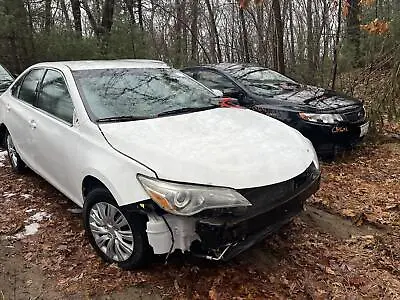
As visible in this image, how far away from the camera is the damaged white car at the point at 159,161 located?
2504mm

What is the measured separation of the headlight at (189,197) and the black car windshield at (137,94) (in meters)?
0.97

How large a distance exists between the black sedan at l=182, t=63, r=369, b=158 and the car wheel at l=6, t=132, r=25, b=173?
9.94ft

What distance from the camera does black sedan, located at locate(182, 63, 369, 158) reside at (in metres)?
5.09

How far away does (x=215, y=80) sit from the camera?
6371mm

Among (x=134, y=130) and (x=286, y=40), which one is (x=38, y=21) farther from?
(x=134, y=130)

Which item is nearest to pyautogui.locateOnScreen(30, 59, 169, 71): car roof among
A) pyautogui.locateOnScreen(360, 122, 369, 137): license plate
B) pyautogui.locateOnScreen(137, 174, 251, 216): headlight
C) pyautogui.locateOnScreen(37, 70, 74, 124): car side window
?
pyautogui.locateOnScreen(37, 70, 74, 124): car side window

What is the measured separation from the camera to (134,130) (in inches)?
118

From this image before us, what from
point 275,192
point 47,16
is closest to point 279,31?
point 47,16

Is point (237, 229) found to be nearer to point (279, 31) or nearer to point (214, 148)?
point (214, 148)

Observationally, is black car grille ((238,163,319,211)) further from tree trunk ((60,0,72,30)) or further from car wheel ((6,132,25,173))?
tree trunk ((60,0,72,30))

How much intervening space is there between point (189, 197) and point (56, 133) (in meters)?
1.67

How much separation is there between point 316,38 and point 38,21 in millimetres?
7385

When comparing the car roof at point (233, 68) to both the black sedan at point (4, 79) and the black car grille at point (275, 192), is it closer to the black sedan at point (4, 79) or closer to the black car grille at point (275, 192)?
the black car grille at point (275, 192)

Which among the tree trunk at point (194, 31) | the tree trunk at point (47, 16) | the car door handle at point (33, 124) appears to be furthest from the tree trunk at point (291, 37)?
the car door handle at point (33, 124)
